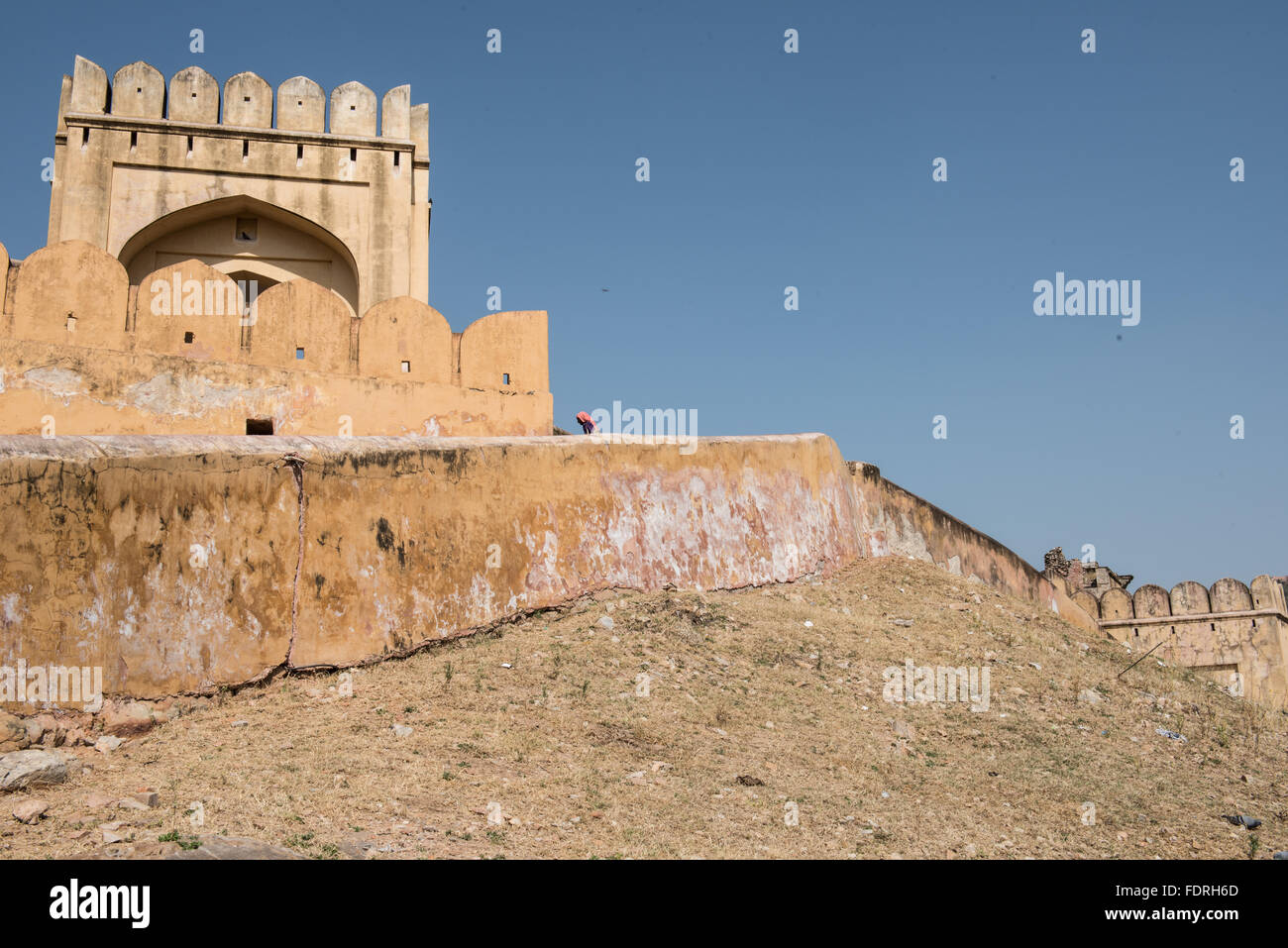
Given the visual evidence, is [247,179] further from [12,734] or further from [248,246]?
[12,734]

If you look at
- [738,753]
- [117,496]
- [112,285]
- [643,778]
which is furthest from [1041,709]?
[112,285]

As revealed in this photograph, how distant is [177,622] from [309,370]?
14.9 feet

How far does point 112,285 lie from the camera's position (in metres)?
10.3

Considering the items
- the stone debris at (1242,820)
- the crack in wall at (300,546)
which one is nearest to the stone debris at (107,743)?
the crack in wall at (300,546)

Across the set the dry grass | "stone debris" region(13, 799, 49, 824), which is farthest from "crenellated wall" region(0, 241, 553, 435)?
"stone debris" region(13, 799, 49, 824)

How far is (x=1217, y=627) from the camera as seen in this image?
18.6m

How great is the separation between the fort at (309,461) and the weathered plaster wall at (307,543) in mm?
16

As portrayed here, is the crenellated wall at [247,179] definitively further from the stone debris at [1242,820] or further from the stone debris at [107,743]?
the stone debris at [1242,820]

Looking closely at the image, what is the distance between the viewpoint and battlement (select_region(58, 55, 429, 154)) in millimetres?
16609

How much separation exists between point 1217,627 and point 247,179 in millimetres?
15650

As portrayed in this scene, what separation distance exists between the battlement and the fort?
0.14 ft

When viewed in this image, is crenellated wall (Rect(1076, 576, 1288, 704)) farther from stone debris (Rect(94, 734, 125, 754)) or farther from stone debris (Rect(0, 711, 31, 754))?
stone debris (Rect(0, 711, 31, 754))

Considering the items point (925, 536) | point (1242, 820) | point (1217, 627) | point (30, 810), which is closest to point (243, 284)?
point (925, 536)

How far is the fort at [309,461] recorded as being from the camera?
20.5 ft
